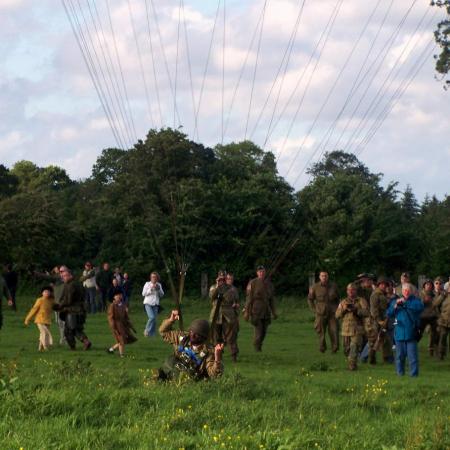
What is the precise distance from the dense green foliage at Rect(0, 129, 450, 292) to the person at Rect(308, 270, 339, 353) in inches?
790

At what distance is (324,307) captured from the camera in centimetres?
2569

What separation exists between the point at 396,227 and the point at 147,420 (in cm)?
5780

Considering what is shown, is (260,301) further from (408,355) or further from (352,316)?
(408,355)

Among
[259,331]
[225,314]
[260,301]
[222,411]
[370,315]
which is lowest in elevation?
[222,411]

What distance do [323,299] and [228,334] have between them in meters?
3.95

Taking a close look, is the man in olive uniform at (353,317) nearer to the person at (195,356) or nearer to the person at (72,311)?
the person at (72,311)

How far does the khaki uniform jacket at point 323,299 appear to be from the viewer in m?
25.7

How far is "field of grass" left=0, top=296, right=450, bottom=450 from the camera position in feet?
33.6

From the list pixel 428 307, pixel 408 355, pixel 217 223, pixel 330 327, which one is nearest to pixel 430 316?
pixel 428 307

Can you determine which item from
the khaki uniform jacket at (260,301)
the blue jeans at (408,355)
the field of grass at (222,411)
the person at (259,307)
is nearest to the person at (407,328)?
the blue jeans at (408,355)

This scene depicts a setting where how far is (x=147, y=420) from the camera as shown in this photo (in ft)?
37.6

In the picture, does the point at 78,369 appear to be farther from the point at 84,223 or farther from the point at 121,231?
the point at 84,223

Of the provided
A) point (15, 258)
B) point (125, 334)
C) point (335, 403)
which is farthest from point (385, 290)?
point (15, 258)

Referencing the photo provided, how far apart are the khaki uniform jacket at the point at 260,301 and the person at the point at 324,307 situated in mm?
1063
